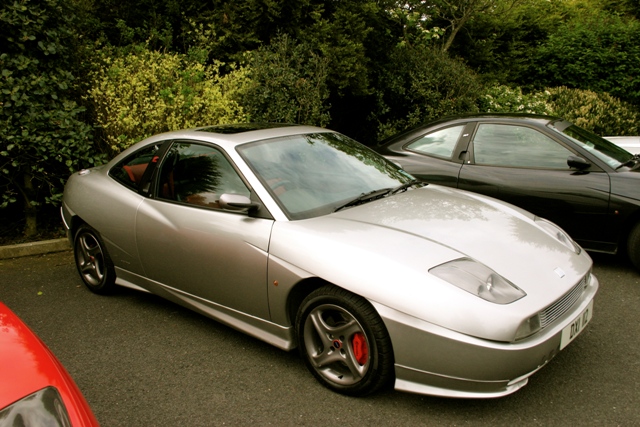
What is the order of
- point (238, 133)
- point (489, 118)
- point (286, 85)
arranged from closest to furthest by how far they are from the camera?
point (238, 133) → point (489, 118) → point (286, 85)

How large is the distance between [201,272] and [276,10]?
5.82 m

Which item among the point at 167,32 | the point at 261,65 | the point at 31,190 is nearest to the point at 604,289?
the point at 261,65

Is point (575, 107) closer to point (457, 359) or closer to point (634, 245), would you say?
point (634, 245)

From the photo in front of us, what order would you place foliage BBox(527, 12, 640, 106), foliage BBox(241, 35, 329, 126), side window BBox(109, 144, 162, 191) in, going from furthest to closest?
foliage BBox(527, 12, 640, 106) < foliage BBox(241, 35, 329, 126) < side window BBox(109, 144, 162, 191)

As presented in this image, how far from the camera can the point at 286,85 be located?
786 centimetres

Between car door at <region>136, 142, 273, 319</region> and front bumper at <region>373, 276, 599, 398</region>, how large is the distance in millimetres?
936

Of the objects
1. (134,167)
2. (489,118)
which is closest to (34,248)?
(134,167)

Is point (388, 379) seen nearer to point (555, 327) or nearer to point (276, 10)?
point (555, 327)

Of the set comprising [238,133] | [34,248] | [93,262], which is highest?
[238,133]

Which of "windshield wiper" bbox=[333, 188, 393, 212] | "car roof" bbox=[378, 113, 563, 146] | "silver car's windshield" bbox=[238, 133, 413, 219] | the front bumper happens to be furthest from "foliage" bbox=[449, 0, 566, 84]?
the front bumper

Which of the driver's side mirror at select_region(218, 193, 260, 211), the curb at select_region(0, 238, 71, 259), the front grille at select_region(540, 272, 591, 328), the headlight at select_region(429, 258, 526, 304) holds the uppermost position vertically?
the driver's side mirror at select_region(218, 193, 260, 211)

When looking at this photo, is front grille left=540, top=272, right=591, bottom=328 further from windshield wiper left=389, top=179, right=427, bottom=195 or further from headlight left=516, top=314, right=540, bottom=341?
windshield wiper left=389, top=179, right=427, bottom=195

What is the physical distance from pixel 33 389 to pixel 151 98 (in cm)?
528

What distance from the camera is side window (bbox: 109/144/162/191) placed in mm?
4492
